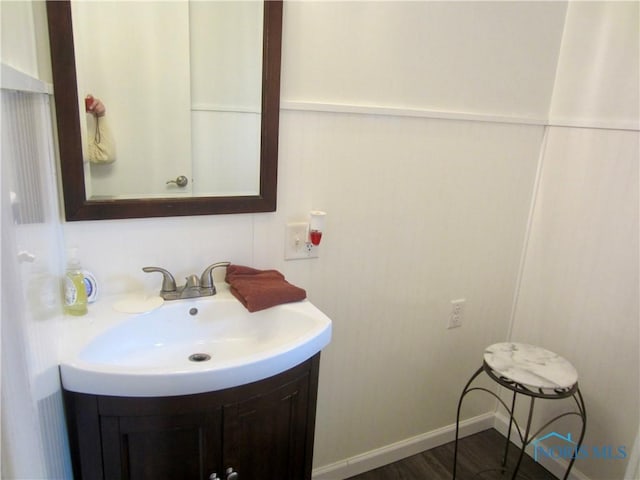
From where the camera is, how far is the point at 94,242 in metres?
1.25

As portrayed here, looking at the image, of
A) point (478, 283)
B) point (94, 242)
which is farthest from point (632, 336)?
point (94, 242)

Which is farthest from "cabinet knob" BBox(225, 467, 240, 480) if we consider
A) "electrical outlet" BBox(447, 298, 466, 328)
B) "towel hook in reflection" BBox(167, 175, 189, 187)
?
"electrical outlet" BBox(447, 298, 466, 328)

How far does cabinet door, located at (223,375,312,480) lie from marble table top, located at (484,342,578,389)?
75cm

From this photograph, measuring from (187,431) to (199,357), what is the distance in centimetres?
25

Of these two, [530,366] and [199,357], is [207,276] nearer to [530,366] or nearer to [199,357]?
[199,357]

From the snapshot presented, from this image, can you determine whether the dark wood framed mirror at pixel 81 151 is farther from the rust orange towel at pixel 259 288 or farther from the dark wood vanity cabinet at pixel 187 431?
the dark wood vanity cabinet at pixel 187 431

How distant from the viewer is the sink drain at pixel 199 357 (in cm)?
125

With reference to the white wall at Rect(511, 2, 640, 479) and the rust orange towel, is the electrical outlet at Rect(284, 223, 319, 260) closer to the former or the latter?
the rust orange towel

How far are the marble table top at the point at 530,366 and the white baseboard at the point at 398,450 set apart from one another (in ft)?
2.02

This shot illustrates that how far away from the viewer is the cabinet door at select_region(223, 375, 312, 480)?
109 cm

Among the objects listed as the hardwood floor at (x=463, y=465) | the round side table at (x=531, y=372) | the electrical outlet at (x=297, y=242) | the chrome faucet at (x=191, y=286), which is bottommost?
the hardwood floor at (x=463, y=465)

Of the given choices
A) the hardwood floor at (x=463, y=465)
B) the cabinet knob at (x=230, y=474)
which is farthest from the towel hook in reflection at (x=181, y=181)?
the hardwood floor at (x=463, y=465)

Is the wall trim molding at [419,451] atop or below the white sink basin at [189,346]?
below

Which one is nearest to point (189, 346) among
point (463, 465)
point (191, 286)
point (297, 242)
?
point (191, 286)
